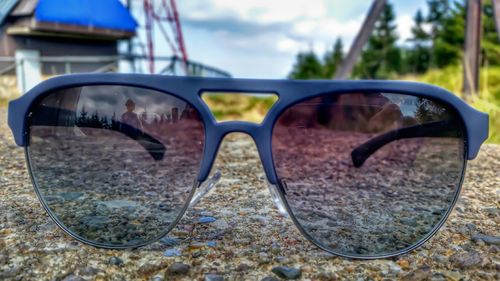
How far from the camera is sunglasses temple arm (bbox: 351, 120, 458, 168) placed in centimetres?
53

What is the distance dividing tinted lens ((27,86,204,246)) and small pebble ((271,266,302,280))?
155 millimetres

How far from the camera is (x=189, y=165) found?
65 cm

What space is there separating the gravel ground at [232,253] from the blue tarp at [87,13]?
2.58 metres

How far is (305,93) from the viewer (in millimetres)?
489

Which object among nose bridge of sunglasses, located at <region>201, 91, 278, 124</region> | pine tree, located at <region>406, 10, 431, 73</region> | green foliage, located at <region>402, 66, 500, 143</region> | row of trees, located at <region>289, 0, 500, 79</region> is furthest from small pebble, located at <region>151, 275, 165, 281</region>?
pine tree, located at <region>406, 10, 431, 73</region>

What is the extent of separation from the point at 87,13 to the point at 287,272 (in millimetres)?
3197

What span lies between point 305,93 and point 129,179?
0.29m

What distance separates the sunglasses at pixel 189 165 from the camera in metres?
0.49

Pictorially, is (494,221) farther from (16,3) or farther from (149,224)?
(16,3)

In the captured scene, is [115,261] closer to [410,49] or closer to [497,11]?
[497,11]

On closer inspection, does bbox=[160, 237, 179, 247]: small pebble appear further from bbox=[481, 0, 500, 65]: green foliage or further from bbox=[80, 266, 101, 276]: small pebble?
bbox=[481, 0, 500, 65]: green foliage

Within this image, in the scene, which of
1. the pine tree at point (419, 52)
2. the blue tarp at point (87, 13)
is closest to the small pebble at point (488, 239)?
the blue tarp at point (87, 13)

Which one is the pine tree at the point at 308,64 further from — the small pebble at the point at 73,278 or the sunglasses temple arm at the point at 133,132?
the small pebble at the point at 73,278

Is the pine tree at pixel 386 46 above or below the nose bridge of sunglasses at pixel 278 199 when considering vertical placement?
above
